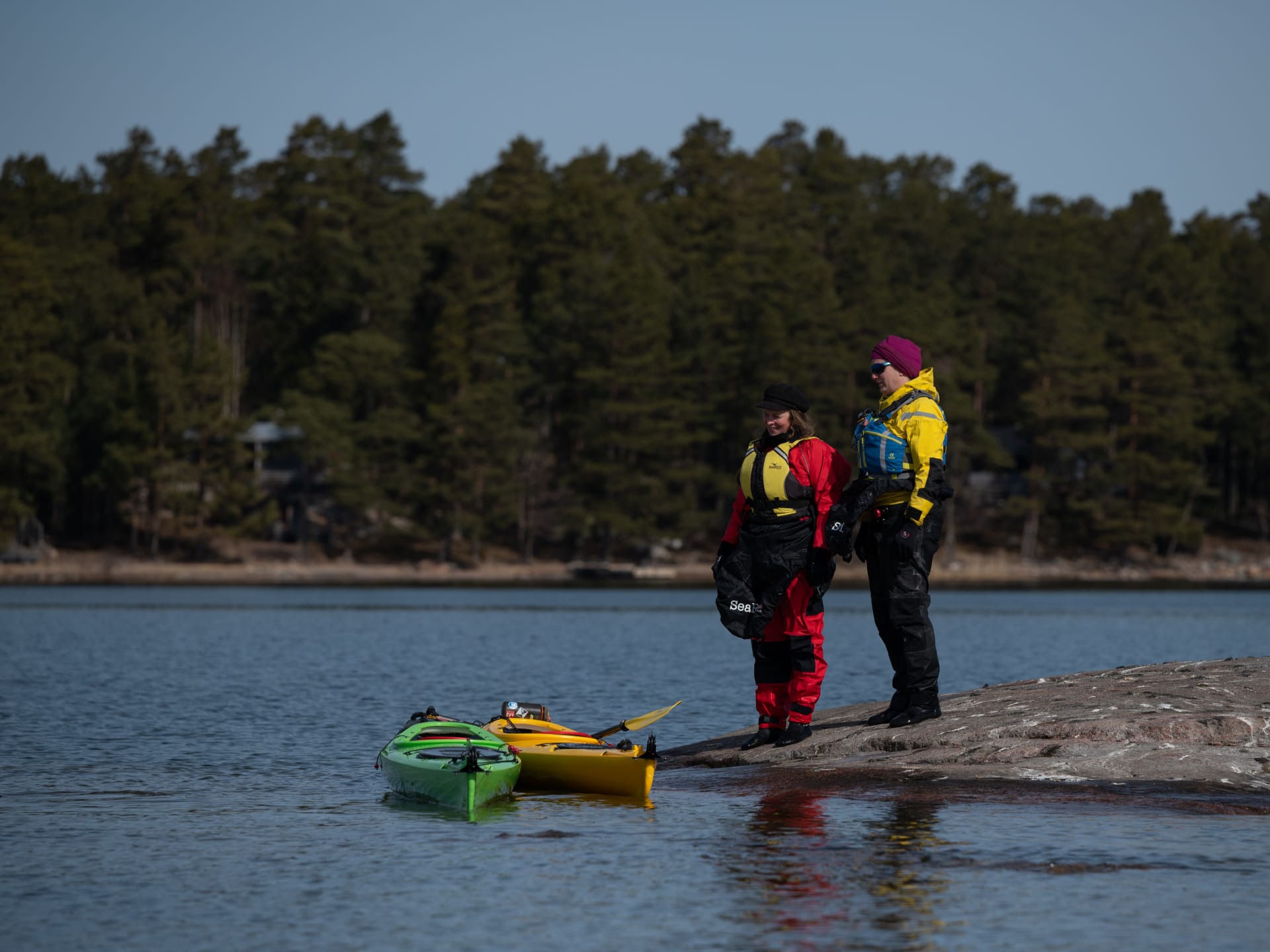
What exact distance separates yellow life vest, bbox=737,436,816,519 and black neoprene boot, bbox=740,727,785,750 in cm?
204

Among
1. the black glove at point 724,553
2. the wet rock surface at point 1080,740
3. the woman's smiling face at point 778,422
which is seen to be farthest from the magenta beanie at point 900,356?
the wet rock surface at point 1080,740

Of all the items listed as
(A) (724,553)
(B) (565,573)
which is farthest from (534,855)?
(B) (565,573)

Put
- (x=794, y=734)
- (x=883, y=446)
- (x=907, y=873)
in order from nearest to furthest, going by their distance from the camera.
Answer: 1. (x=907, y=873)
2. (x=883, y=446)
3. (x=794, y=734)

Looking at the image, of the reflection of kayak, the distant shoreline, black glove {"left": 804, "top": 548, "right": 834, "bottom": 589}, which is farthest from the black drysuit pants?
the distant shoreline

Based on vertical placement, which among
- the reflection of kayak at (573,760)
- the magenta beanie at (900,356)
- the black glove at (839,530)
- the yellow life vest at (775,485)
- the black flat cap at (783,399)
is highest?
the magenta beanie at (900,356)

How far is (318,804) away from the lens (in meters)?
12.9

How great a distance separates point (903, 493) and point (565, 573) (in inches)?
2700

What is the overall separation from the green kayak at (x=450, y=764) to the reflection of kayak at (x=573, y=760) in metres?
0.29

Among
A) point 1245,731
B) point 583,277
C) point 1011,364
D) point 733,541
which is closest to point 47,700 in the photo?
point 733,541

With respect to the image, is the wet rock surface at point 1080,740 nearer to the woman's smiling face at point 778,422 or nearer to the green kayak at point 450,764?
the green kayak at point 450,764

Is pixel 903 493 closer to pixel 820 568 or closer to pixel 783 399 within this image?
pixel 820 568

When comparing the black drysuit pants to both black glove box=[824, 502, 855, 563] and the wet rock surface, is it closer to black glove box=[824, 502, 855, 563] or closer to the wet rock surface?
black glove box=[824, 502, 855, 563]

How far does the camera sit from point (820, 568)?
1212 cm

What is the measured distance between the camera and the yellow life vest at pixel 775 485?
1225 centimetres
